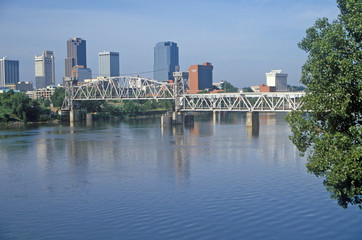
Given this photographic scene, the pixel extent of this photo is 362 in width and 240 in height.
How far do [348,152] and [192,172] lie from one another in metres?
19.1

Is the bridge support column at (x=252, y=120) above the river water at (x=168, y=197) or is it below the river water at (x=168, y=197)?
above

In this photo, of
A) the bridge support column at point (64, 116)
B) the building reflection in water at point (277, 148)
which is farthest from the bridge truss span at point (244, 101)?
the bridge support column at point (64, 116)

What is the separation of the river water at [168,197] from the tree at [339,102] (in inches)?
181

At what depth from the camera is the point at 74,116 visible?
10525 centimetres

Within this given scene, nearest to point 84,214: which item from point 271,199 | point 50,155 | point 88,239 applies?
point 88,239

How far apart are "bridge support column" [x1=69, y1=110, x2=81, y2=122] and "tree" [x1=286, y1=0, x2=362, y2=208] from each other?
9295 cm

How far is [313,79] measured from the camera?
1625 cm

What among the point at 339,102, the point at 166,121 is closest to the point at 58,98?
the point at 166,121

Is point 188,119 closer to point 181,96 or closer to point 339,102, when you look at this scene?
point 181,96

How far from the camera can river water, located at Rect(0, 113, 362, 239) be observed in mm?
19484

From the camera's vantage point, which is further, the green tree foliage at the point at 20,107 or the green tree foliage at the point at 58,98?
the green tree foliage at the point at 58,98

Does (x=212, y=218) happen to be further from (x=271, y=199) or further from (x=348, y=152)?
(x=348, y=152)

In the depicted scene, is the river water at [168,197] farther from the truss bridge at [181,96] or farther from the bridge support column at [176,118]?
the bridge support column at [176,118]

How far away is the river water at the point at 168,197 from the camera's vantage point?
19.5 meters
